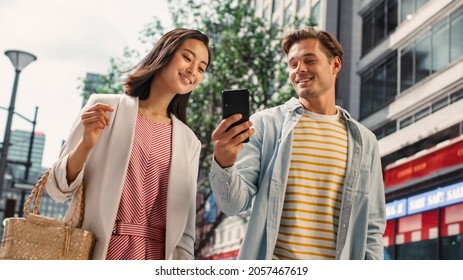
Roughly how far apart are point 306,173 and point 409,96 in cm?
440

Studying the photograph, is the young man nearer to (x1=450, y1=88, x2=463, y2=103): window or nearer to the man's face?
the man's face

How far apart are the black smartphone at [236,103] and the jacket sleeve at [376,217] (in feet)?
1.46

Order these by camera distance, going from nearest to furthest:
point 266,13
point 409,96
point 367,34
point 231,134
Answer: point 231,134
point 409,96
point 367,34
point 266,13

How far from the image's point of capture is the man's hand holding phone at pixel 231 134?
1.40 m

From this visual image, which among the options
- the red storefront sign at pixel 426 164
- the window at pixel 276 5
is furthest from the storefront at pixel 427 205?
the window at pixel 276 5

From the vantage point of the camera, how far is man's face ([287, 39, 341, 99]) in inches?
65.7

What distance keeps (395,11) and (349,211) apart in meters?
5.01

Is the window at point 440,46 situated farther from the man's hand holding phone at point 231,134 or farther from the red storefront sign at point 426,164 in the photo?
the man's hand holding phone at point 231,134

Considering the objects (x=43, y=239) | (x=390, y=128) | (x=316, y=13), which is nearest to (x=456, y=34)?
(x=316, y=13)

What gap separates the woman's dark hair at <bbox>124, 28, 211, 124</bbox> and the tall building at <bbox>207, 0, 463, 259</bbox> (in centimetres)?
317

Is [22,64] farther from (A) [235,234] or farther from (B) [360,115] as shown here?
(A) [235,234]

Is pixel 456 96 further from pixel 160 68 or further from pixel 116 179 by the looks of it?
pixel 116 179

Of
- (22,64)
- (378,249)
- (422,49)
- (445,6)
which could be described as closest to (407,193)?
(422,49)

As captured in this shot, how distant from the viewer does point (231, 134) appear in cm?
140
